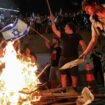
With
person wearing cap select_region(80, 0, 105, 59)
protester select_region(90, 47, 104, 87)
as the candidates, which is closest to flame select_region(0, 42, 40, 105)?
→ person wearing cap select_region(80, 0, 105, 59)

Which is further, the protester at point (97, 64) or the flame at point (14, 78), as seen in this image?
the protester at point (97, 64)

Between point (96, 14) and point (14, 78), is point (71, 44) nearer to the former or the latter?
point (14, 78)

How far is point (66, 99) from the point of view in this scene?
7551 mm

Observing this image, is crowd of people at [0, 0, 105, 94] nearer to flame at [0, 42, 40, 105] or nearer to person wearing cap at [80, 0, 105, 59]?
person wearing cap at [80, 0, 105, 59]

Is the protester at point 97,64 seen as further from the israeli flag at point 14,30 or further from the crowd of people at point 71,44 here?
the israeli flag at point 14,30

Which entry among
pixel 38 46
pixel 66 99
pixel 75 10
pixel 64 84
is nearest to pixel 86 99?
pixel 66 99

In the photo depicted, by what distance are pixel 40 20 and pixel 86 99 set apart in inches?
613

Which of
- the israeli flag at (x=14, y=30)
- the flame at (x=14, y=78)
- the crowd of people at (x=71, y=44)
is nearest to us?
the crowd of people at (x=71, y=44)

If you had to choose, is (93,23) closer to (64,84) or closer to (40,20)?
(64,84)

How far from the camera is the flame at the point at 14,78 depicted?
707 cm

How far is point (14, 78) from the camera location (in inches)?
304

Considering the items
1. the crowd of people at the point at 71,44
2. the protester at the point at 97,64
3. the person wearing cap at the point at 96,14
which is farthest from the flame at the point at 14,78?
the protester at the point at 97,64

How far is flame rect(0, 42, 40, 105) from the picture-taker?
7074mm

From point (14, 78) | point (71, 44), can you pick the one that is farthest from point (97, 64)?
point (14, 78)
